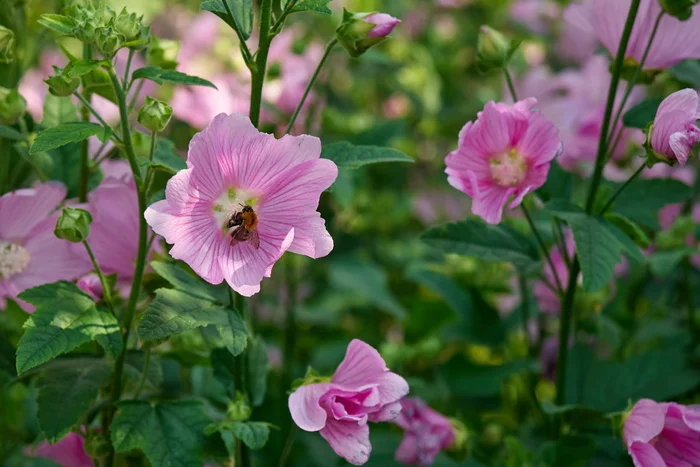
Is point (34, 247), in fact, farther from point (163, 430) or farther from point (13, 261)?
point (163, 430)

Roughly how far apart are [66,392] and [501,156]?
53 centimetres

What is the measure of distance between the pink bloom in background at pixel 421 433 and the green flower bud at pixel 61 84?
1.80ft

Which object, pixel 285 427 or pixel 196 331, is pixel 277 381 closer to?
pixel 285 427

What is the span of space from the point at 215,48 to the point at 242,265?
1.08 meters

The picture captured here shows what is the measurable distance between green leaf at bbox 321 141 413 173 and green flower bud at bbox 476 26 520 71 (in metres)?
0.22

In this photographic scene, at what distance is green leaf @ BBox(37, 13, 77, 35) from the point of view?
76cm

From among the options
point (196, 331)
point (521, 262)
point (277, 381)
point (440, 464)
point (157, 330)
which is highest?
point (157, 330)

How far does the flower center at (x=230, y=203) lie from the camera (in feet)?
2.76

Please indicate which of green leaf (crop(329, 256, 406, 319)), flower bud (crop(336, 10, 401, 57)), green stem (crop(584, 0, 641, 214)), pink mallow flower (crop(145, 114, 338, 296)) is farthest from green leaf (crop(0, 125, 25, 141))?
green leaf (crop(329, 256, 406, 319))

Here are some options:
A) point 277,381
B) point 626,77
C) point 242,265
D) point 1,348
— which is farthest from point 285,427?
point 626,77

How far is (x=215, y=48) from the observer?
179 centimetres

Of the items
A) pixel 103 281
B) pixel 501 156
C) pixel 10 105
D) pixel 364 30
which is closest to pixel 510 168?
pixel 501 156

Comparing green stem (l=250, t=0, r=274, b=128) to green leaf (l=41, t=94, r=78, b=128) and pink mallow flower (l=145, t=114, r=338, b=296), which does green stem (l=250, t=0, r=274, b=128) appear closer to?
pink mallow flower (l=145, t=114, r=338, b=296)

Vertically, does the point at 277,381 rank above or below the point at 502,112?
below
